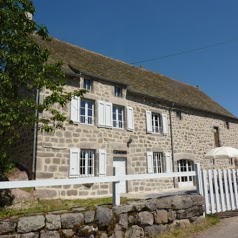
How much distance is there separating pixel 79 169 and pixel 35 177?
2.01 m

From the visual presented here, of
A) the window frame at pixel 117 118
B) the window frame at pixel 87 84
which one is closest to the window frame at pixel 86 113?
the window frame at pixel 87 84

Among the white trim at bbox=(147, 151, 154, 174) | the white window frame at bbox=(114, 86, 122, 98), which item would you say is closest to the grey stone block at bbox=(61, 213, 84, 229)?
the white window frame at bbox=(114, 86, 122, 98)

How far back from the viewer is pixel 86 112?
41.4 ft

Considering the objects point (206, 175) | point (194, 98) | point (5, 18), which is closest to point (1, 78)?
point (5, 18)

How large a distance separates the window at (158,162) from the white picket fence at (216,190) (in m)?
7.94

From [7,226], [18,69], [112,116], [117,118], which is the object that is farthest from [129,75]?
[7,226]

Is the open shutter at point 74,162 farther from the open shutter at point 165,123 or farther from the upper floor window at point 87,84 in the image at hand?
the open shutter at point 165,123

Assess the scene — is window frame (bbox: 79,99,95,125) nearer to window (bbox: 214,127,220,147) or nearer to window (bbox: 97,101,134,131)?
window (bbox: 97,101,134,131)

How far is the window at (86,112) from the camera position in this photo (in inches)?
490

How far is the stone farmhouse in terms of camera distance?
439 inches

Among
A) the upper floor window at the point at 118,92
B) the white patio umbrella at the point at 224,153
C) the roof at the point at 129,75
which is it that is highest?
the roof at the point at 129,75

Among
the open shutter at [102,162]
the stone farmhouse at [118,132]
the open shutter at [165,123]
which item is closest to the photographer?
the stone farmhouse at [118,132]

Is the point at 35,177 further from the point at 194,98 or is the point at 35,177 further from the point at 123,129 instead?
the point at 194,98

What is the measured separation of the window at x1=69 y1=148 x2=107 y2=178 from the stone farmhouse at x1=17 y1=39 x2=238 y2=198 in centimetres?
4
